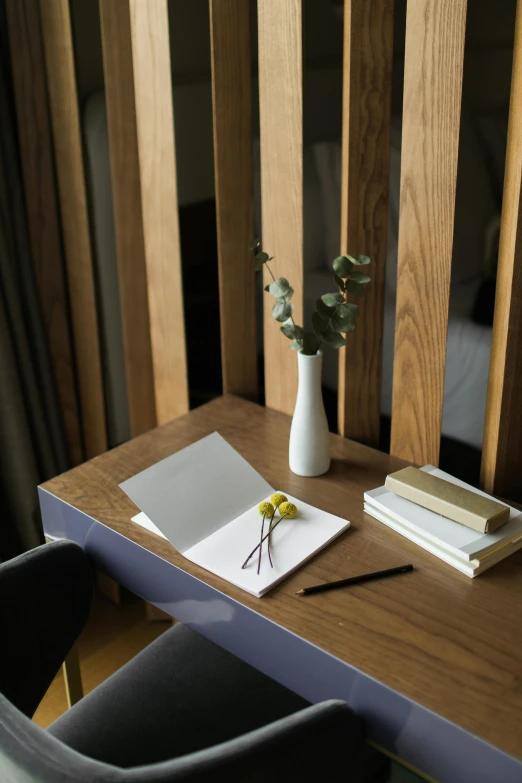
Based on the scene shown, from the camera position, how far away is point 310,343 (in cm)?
139

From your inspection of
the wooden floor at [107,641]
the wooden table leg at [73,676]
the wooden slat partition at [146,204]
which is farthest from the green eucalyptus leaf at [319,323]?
the wooden floor at [107,641]

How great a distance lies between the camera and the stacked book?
1.20 m

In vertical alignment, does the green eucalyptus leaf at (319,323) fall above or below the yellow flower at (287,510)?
above

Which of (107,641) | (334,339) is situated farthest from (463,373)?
(107,641)

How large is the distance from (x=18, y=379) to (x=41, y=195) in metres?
0.46

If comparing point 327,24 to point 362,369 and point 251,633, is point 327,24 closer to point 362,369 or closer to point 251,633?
point 362,369

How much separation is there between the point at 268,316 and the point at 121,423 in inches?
25.3

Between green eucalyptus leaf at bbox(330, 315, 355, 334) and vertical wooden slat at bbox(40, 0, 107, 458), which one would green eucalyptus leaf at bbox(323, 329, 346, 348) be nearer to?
green eucalyptus leaf at bbox(330, 315, 355, 334)

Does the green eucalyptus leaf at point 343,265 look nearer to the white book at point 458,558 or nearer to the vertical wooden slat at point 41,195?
the white book at point 458,558

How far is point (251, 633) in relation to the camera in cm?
117

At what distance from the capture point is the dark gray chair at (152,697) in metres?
1.00

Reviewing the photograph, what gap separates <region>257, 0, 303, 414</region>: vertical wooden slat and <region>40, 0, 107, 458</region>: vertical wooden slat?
0.56m

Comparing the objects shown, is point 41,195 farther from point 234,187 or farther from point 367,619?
point 367,619

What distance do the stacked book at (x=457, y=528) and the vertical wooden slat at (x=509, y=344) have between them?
0.11 meters
